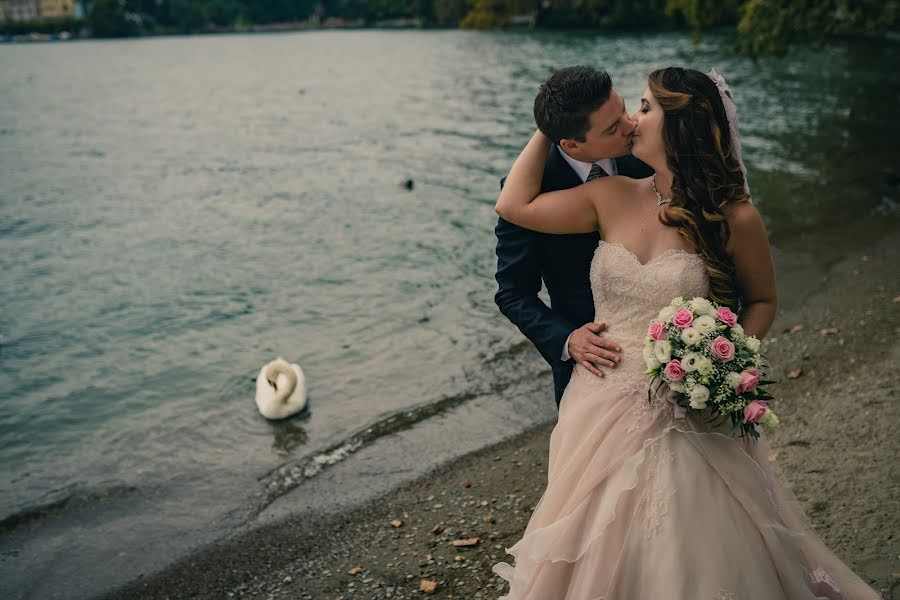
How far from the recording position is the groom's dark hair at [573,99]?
346cm

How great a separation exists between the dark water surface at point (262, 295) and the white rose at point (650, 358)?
14.2 ft

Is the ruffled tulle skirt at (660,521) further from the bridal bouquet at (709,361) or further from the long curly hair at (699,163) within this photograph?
the long curly hair at (699,163)

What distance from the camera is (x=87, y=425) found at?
9742mm

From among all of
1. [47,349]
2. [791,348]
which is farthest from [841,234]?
[47,349]

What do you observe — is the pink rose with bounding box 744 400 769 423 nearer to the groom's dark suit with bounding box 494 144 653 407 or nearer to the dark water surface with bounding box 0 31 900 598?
the groom's dark suit with bounding box 494 144 653 407

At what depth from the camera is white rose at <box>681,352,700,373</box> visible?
3.23 metres

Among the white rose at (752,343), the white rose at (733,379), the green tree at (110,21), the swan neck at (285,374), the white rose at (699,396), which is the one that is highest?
the white rose at (752,343)

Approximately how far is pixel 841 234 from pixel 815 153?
8468 millimetres

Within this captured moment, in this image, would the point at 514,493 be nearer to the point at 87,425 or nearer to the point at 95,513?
the point at 95,513

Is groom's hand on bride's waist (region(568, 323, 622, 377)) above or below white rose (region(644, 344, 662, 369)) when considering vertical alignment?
below

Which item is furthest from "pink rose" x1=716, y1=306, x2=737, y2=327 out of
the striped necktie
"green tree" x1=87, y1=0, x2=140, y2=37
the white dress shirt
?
"green tree" x1=87, y1=0, x2=140, y2=37

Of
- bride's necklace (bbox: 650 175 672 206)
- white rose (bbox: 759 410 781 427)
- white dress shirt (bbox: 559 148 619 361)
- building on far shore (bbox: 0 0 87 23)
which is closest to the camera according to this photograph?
white rose (bbox: 759 410 781 427)

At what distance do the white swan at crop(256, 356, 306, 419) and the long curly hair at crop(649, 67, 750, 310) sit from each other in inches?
246

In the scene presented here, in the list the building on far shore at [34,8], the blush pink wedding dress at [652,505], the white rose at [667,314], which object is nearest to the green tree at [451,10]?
the building on far shore at [34,8]
